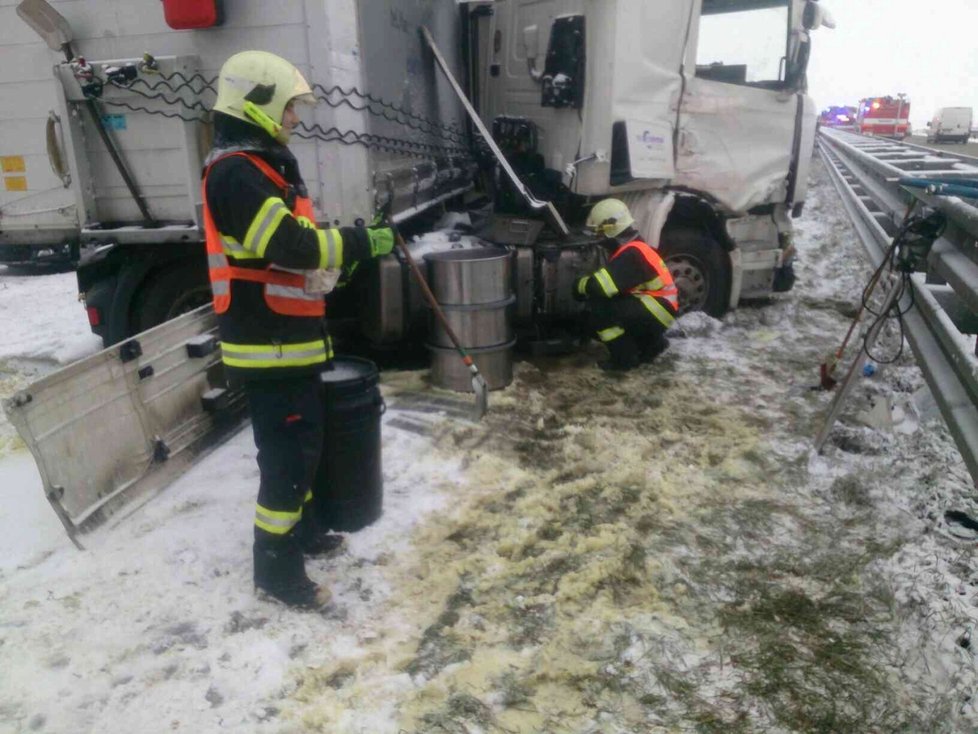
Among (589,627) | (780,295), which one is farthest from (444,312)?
(780,295)

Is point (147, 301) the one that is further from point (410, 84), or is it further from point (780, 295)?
point (780, 295)

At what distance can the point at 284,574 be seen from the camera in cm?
288

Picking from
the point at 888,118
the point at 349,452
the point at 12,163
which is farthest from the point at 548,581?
the point at 888,118

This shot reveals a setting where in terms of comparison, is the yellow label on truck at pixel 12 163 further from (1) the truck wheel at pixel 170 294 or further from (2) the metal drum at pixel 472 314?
(2) the metal drum at pixel 472 314

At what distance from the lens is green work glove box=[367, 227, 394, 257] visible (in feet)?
9.50

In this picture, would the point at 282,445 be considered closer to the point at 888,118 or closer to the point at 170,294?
the point at 170,294

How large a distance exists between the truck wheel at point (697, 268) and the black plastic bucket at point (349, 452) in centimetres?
407

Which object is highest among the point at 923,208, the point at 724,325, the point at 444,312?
the point at 923,208

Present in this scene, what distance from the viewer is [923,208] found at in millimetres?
4098

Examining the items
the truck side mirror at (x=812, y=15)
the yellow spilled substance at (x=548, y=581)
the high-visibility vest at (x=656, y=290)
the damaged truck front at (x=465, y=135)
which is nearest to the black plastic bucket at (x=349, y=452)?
the yellow spilled substance at (x=548, y=581)

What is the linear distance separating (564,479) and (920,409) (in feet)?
7.22

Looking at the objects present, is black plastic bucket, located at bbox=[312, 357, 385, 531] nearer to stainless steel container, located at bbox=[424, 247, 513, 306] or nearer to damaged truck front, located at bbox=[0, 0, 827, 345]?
damaged truck front, located at bbox=[0, 0, 827, 345]

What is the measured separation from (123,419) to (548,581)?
2.08 m

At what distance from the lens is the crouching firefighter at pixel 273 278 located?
8.42ft
